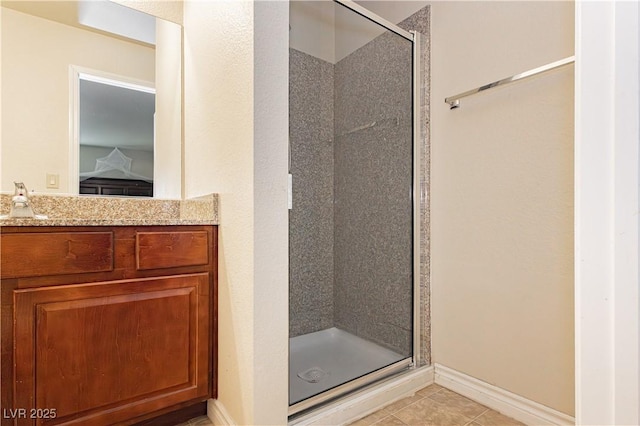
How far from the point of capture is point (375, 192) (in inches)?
76.9

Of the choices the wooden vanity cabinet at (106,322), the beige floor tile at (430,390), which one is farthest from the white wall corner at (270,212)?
the beige floor tile at (430,390)

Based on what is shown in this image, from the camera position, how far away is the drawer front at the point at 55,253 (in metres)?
0.96

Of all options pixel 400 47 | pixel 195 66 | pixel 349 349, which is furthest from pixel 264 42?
pixel 349 349

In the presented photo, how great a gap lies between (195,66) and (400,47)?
3.53 feet

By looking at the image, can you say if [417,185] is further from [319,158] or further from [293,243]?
[293,243]

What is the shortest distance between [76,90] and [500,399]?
231 centimetres

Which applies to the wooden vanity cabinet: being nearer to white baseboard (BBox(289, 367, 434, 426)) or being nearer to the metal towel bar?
white baseboard (BBox(289, 367, 434, 426))

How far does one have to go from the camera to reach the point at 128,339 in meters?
1.13

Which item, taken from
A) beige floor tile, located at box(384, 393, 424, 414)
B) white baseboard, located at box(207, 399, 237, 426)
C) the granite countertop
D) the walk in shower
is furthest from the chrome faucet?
beige floor tile, located at box(384, 393, 424, 414)

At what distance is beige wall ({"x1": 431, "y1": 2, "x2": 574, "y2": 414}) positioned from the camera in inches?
48.9

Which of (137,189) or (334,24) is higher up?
(334,24)

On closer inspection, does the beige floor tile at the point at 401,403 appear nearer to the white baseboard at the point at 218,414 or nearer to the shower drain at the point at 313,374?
the shower drain at the point at 313,374

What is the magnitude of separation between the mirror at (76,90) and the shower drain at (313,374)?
111cm

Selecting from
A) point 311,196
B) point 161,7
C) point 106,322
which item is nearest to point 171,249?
point 106,322
